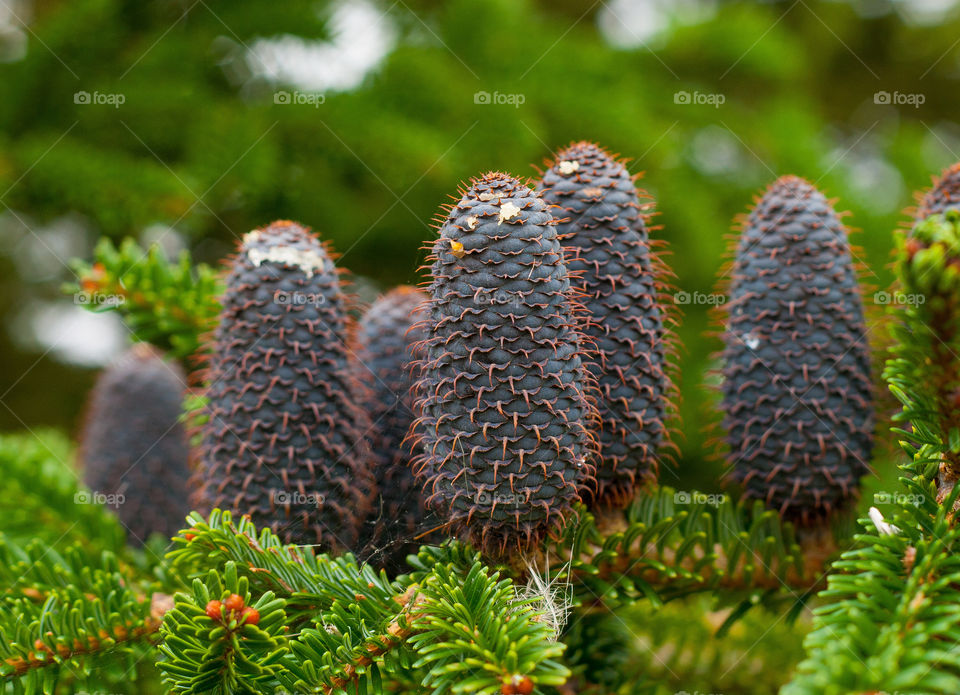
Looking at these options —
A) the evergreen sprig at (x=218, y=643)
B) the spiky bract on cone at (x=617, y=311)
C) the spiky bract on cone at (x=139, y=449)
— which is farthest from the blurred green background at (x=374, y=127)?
the evergreen sprig at (x=218, y=643)

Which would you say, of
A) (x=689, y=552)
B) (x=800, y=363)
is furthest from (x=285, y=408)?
(x=800, y=363)

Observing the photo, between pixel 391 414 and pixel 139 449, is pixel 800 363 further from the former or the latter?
pixel 139 449

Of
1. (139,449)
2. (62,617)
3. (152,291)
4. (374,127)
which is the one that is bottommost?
(62,617)

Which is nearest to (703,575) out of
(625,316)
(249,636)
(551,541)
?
(551,541)

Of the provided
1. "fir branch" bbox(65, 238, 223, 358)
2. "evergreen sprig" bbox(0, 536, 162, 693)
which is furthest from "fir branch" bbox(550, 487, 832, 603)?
"fir branch" bbox(65, 238, 223, 358)

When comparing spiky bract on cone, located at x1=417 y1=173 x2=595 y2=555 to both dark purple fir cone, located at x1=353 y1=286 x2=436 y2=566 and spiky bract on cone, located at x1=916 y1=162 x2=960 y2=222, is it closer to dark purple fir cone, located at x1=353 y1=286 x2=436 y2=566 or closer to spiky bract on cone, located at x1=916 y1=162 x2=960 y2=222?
dark purple fir cone, located at x1=353 y1=286 x2=436 y2=566
